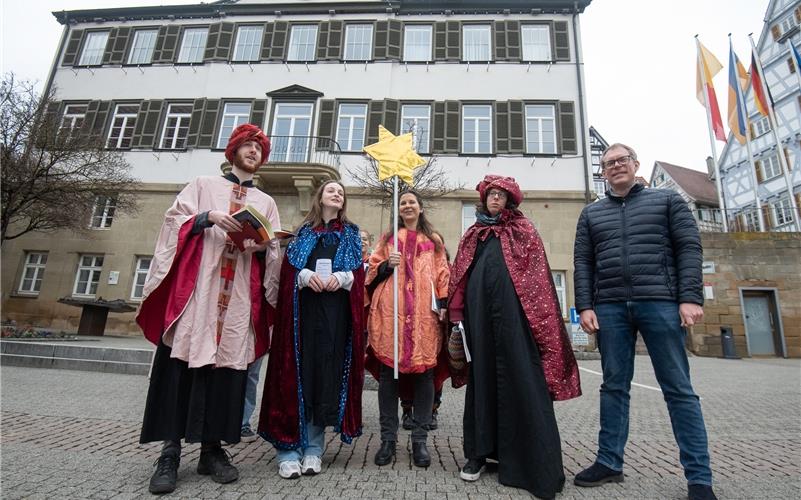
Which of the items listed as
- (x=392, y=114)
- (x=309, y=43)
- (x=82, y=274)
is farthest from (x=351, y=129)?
(x=82, y=274)

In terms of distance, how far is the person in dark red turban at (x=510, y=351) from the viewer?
8.07ft

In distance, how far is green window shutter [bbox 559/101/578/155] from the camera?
49.3 feet

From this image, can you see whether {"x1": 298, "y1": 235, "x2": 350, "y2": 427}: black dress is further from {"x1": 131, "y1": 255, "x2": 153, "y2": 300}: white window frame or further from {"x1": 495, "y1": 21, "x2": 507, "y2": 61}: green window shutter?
{"x1": 495, "y1": 21, "x2": 507, "y2": 61}: green window shutter

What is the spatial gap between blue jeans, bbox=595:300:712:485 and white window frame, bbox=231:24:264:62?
59.4 feet

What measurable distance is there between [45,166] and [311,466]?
1299cm

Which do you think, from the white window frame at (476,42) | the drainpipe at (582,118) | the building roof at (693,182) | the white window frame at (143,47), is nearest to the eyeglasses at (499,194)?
the drainpipe at (582,118)

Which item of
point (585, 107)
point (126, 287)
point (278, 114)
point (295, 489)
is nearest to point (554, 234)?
point (585, 107)

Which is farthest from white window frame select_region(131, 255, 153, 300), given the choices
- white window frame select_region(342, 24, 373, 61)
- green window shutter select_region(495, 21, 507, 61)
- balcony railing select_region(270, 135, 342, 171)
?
green window shutter select_region(495, 21, 507, 61)

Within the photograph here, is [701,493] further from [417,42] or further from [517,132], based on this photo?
[417,42]

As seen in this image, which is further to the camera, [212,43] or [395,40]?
[212,43]

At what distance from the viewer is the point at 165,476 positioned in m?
2.30

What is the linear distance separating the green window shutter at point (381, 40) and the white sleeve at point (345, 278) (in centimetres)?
1555

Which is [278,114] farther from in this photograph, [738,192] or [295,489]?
[738,192]

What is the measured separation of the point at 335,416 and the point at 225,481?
2.29ft
